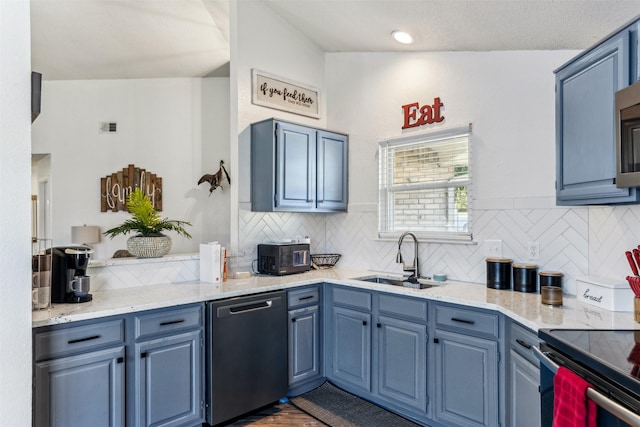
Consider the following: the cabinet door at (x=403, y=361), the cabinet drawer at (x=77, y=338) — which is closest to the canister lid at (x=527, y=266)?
the cabinet door at (x=403, y=361)

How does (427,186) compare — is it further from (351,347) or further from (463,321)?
(351,347)

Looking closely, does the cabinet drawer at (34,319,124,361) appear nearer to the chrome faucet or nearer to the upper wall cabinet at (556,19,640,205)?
the chrome faucet

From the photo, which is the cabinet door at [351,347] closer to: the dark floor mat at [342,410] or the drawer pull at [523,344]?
the dark floor mat at [342,410]

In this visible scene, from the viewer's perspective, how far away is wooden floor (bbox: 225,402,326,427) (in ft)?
8.78

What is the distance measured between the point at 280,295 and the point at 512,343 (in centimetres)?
151

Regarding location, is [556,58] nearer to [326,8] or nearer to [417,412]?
[326,8]

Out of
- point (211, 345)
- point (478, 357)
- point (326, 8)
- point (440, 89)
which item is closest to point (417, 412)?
point (478, 357)

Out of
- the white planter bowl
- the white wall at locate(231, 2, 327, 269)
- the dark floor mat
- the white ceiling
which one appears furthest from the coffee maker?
the white ceiling

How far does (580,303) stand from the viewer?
225 centimetres

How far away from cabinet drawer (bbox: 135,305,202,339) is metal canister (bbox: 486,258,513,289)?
6.41 feet

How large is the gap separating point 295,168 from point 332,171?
45 centimetres

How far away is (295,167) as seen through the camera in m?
3.44

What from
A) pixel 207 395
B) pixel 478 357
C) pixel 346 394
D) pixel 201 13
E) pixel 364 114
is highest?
pixel 201 13

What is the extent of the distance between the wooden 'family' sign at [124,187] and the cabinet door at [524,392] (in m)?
4.36
